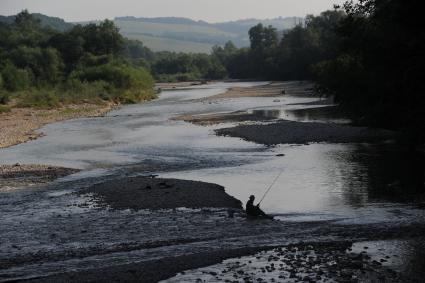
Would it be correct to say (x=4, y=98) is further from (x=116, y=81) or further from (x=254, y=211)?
(x=254, y=211)

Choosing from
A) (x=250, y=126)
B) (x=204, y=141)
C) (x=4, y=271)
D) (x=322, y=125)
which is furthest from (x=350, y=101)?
(x=4, y=271)

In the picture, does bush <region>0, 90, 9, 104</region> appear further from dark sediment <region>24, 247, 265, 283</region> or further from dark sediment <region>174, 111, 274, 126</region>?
dark sediment <region>24, 247, 265, 283</region>

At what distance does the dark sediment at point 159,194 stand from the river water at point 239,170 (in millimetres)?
1256

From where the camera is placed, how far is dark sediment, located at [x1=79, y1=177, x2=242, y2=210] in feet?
83.9

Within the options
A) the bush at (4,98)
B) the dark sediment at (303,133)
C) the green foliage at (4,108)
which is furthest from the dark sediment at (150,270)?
the bush at (4,98)

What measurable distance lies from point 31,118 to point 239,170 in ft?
146

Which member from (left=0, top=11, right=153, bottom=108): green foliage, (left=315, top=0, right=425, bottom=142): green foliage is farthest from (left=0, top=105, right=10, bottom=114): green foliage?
(left=315, top=0, right=425, bottom=142): green foliage

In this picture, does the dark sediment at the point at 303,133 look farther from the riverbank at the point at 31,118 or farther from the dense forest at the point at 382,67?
the riverbank at the point at 31,118

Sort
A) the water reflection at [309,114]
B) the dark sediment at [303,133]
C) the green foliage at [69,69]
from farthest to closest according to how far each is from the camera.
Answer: the green foliage at [69,69] → the water reflection at [309,114] → the dark sediment at [303,133]

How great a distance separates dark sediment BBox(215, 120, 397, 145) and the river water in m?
2.06

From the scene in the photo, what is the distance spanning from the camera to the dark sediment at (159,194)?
25578 millimetres

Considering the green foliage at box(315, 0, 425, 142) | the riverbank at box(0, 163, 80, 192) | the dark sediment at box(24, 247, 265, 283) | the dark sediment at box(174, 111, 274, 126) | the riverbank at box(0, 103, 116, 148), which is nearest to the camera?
the dark sediment at box(24, 247, 265, 283)

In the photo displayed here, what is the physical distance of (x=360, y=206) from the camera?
2422 centimetres

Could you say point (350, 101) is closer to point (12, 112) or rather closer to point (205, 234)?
point (205, 234)
